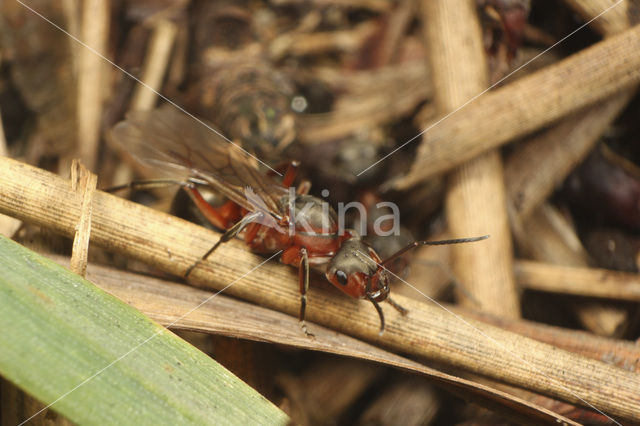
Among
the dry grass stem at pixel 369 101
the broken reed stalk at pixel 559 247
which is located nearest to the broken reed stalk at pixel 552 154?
the broken reed stalk at pixel 559 247

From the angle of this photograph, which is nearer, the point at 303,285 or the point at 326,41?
the point at 303,285

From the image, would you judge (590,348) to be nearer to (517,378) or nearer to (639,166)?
(517,378)

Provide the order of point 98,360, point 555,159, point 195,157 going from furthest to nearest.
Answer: point 555,159 → point 195,157 → point 98,360

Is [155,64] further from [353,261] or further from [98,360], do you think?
[98,360]

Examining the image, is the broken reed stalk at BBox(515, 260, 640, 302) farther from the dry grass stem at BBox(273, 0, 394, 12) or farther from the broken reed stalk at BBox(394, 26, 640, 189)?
the dry grass stem at BBox(273, 0, 394, 12)

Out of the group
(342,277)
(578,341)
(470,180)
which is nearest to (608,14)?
(470,180)

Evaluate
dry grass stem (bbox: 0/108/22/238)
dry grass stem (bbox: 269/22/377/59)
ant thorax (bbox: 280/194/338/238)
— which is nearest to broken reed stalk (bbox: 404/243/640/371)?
ant thorax (bbox: 280/194/338/238)
